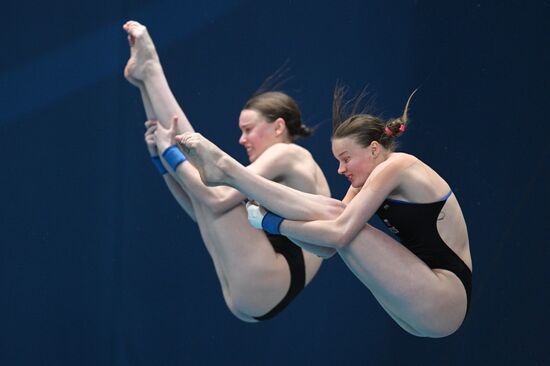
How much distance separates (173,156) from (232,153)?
1098mm

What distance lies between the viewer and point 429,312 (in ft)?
9.78

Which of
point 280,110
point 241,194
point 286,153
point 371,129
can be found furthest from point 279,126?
point 371,129

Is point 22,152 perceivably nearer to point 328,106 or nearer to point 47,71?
point 47,71

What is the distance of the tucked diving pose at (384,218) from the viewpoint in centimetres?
290

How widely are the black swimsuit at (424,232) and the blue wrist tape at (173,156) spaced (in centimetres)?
85

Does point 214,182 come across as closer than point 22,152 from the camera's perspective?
Yes

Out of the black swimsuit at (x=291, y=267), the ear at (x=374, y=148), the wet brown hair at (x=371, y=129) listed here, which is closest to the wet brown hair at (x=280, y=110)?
the black swimsuit at (x=291, y=267)

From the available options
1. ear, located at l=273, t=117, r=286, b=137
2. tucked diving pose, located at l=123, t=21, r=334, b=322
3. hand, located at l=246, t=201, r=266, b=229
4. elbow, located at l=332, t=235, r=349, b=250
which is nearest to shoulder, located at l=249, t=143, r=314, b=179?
tucked diving pose, located at l=123, t=21, r=334, b=322

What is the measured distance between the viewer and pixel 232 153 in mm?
4555

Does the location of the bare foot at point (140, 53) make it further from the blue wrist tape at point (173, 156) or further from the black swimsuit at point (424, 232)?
the black swimsuit at point (424, 232)

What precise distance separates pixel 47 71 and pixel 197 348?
1573mm

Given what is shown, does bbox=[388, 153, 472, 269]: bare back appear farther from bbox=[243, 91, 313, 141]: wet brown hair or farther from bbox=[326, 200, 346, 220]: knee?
bbox=[243, 91, 313, 141]: wet brown hair

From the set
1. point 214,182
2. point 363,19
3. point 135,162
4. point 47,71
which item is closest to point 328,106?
point 363,19

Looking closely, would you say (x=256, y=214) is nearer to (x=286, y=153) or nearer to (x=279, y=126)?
(x=286, y=153)
